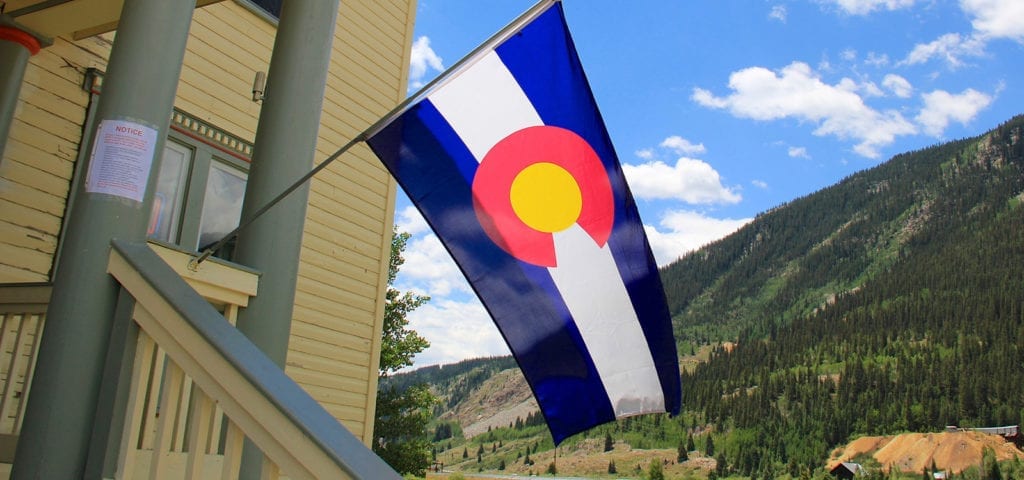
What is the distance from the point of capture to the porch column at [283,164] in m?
3.60

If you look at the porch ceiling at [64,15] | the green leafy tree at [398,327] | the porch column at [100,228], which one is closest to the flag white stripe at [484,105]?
the porch column at [100,228]

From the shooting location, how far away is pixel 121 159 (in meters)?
2.72

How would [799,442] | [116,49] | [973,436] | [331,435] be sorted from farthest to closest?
[799,442]
[973,436]
[116,49]
[331,435]

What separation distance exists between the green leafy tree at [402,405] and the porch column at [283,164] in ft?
116

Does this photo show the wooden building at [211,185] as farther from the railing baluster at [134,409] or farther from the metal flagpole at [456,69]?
the metal flagpole at [456,69]

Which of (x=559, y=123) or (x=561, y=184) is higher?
→ (x=559, y=123)

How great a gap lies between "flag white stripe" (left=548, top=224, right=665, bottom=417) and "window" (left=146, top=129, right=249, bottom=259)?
322cm

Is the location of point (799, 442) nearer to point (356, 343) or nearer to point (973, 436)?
point (973, 436)

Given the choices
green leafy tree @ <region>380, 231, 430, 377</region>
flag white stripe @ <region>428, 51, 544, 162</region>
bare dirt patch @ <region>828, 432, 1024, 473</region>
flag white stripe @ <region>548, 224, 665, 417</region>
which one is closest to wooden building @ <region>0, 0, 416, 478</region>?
flag white stripe @ <region>428, 51, 544, 162</region>

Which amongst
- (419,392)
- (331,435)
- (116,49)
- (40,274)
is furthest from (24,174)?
(419,392)

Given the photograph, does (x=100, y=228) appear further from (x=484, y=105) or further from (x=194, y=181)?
(x=194, y=181)

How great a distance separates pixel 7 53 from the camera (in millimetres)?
4863

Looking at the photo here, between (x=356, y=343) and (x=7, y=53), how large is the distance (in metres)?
3.78

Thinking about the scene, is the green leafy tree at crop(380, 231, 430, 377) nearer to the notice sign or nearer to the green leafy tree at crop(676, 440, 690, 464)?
the notice sign
